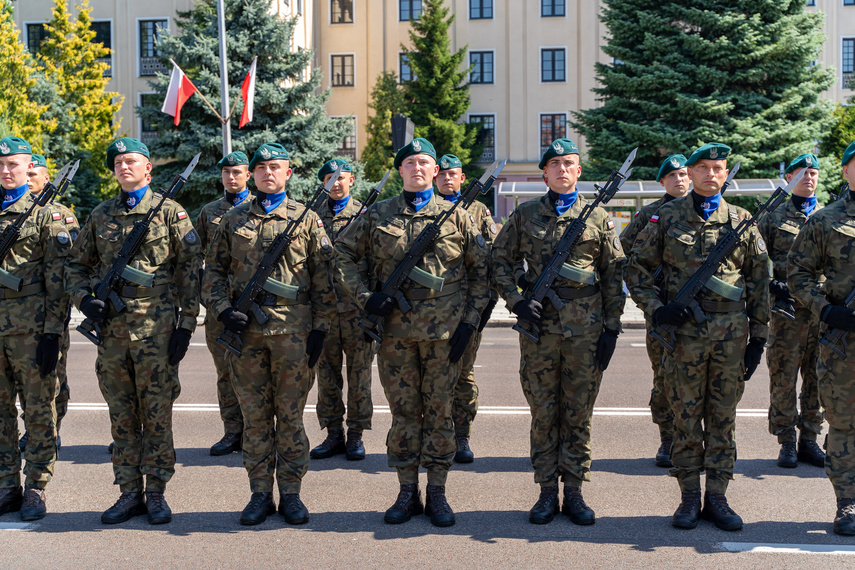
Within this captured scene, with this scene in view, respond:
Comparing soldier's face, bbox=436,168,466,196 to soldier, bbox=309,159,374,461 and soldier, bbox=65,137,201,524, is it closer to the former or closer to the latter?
soldier, bbox=309,159,374,461

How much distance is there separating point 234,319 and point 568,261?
2.10 meters

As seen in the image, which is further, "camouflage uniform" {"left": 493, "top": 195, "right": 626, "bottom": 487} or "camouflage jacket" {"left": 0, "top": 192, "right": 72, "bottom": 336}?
"camouflage jacket" {"left": 0, "top": 192, "right": 72, "bottom": 336}

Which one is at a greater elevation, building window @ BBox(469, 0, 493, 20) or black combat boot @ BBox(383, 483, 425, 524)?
building window @ BBox(469, 0, 493, 20)

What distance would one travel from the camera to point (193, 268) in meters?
5.62

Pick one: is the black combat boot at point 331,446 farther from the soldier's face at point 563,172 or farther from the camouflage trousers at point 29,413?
the soldier's face at point 563,172

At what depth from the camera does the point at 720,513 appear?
518 cm

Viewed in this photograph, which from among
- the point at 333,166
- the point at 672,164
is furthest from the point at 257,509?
the point at 672,164

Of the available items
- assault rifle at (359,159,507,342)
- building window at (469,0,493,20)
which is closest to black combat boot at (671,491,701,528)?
assault rifle at (359,159,507,342)

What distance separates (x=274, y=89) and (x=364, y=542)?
21.1m

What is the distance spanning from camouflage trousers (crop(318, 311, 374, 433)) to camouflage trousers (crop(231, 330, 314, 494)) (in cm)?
163

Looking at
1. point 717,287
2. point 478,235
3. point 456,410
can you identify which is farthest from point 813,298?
point 456,410

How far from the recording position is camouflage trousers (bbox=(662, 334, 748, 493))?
523 centimetres

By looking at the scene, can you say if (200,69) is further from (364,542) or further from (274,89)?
(364,542)

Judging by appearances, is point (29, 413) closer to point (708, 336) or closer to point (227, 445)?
point (227, 445)
